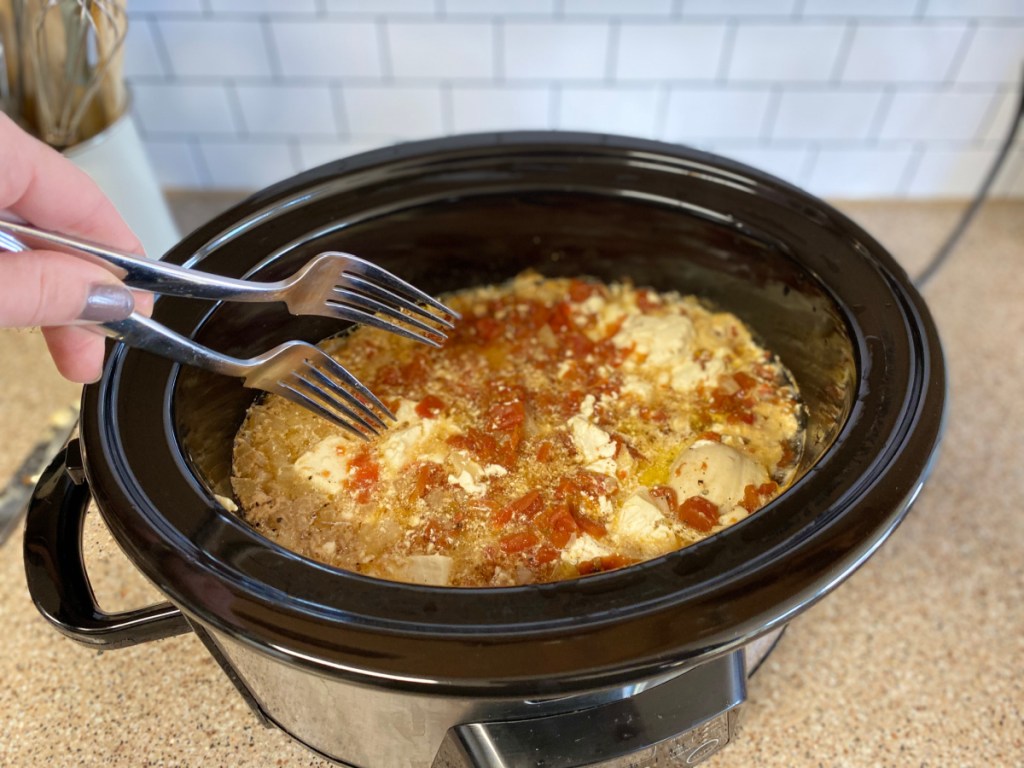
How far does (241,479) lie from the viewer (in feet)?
3.01

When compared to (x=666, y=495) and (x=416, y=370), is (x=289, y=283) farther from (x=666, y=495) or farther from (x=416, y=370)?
(x=666, y=495)

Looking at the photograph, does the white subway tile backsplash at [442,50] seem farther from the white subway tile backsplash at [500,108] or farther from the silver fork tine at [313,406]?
the silver fork tine at [313,406]

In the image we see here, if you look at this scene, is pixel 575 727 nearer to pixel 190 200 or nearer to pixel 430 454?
pixel 430 454

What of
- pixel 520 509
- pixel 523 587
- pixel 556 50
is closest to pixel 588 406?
pixel 520 509

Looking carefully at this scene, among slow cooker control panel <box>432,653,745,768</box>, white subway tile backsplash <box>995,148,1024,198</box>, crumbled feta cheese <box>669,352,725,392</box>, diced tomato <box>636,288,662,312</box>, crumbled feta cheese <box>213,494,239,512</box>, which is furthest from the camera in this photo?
white subway tile backsplash <box>995,148,1024,198</box>

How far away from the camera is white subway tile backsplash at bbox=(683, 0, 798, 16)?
4.89 feet

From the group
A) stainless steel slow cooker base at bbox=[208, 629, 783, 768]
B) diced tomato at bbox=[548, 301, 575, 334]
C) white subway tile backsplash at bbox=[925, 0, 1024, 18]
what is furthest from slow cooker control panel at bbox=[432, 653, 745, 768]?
white subway tile backsplash at bbox=[925, 0, 1024, 18]

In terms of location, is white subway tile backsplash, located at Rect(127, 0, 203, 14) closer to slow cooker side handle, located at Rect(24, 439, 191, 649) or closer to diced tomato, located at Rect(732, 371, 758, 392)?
slow cooker side handle, located at Rect(24, 439, 191, 649)

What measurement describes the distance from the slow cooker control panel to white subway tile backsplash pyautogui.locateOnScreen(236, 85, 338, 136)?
1.34 metres

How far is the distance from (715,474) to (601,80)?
102 centimetres

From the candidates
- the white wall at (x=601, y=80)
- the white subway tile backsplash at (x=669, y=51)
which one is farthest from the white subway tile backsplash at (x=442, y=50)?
the white subway tile backsplash at (x=669, y=51)

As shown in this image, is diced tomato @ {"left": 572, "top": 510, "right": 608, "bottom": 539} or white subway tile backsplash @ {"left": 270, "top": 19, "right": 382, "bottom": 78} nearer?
diced tomato @ {"left": 572, "top": 510, "right": 608, "bottom": 539}

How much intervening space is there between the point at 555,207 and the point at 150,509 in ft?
2.02

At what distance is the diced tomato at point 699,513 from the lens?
0.84m
